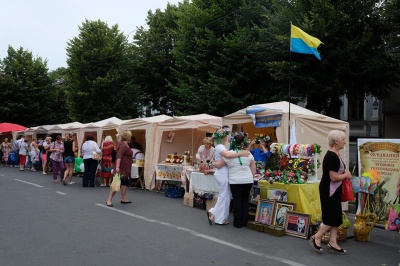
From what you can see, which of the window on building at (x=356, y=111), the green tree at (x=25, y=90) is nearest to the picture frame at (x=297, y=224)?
the window on building at (x=356, y=111)

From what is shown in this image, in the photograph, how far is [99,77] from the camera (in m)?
28.0

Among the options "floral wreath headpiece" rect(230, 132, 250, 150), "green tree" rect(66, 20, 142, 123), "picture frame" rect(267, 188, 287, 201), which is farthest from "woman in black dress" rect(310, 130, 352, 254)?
"green tree" rect(66, 20, 142, 123)

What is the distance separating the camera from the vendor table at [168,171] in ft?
Answer: 39.7

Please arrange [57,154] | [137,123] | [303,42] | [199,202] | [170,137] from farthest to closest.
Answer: [57,154]
[137,123]
[170,137]
[303,42]
[199,202]

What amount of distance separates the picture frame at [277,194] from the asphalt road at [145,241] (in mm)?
896

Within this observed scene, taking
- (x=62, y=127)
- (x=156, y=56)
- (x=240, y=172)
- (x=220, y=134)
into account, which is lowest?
(x=240, y=172)

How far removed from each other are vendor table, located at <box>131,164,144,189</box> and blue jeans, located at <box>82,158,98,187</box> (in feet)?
4.60

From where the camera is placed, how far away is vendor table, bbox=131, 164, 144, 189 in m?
13.7

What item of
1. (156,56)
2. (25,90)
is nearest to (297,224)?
(156,56)

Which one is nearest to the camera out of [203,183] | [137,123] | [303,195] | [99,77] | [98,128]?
[303,195]

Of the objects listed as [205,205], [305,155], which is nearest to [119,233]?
[205,205]

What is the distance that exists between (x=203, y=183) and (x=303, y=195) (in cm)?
265

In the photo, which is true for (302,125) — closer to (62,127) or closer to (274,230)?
(274,230)

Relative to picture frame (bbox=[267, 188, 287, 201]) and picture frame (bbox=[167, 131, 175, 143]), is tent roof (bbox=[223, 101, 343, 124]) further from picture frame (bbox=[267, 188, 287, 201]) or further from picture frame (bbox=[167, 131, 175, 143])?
picture frame (bbox=[167, 131, 175, 143])
